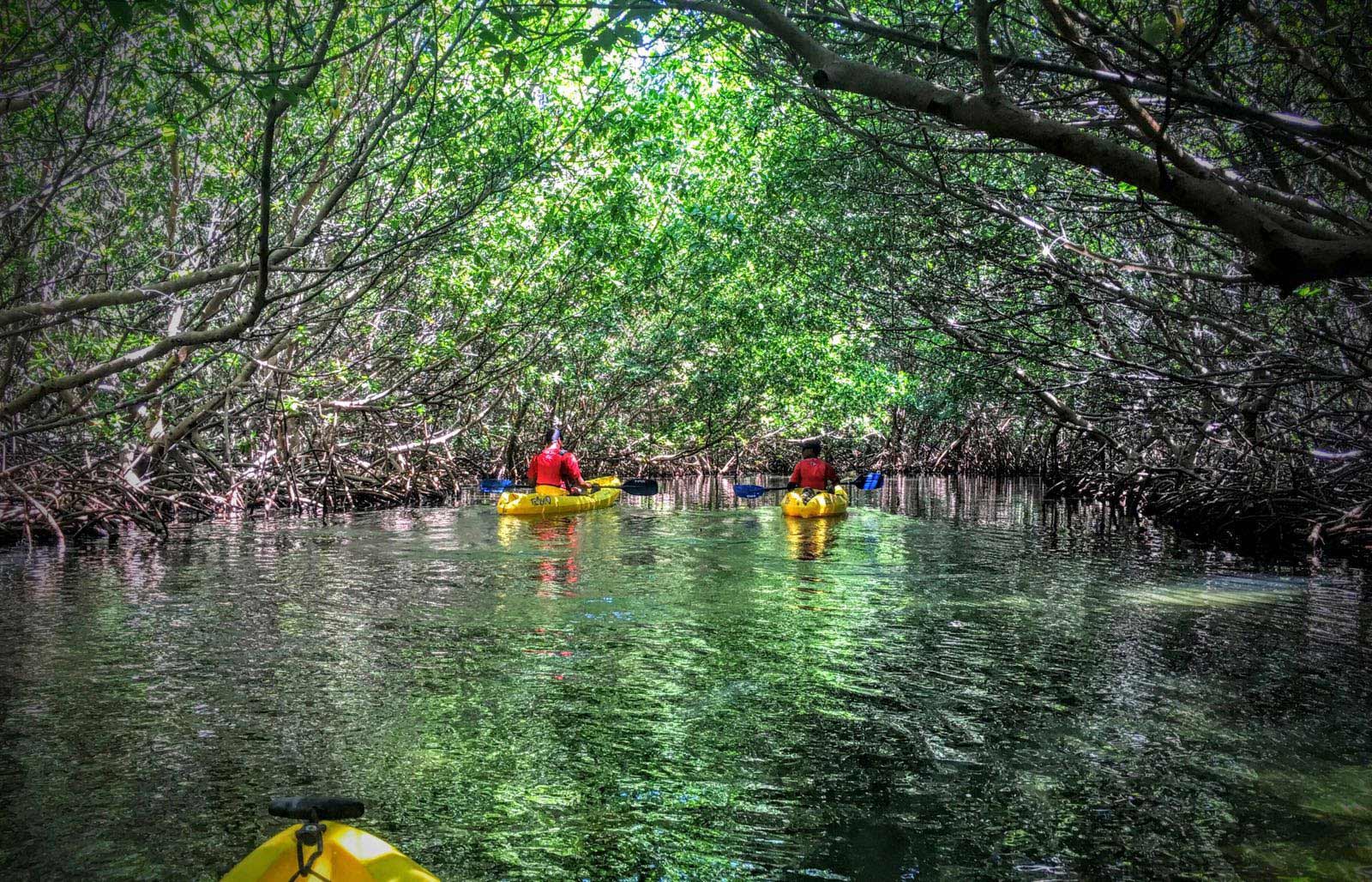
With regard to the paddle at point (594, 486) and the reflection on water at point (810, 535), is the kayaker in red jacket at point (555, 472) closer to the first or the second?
the paddle at point (594, 486)

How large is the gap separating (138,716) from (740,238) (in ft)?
49.7

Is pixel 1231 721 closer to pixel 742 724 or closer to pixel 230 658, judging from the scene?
pixel 742 724

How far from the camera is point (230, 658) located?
18.6 feet

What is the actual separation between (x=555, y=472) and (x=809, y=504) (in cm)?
340

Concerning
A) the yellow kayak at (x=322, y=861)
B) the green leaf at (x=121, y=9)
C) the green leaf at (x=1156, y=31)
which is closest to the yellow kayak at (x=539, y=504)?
the green leaf at (x=121, y=9)

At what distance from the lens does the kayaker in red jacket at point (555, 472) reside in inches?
565

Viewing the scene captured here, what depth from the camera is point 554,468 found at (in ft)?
47.5

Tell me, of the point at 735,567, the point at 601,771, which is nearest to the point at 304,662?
the point at 601,771

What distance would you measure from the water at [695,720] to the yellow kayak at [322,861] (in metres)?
1.00

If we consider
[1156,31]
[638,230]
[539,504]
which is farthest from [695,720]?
[638,230]

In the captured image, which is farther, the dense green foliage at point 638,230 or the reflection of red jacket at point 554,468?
the reflection of red jacket at point 554,468

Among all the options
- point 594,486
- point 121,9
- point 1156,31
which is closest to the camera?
point 121,9

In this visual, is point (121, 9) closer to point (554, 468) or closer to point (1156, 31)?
point (1156, 31)

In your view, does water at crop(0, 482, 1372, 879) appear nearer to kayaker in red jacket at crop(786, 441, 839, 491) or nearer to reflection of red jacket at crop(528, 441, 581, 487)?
reflection of red jacket at crop(528, 441, 581, 487)
